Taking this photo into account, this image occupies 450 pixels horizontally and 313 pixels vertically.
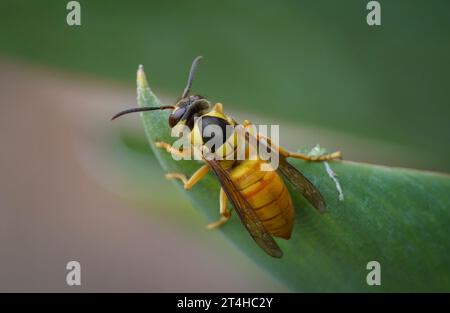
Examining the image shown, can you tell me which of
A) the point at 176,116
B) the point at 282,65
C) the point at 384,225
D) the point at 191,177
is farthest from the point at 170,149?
the point at 282,65

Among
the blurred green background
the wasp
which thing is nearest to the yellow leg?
the wasp

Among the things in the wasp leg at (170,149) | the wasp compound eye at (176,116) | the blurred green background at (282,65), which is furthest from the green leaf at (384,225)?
the blurred green background at (282,65)

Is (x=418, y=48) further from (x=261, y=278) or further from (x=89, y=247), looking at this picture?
(x=89, y=247)

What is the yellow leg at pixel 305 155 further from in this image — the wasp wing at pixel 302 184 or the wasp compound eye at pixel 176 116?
the wasp compound eye at pixel 176 116

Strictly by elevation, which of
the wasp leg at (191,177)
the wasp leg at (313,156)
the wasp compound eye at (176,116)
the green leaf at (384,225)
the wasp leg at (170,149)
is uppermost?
the wasp compound eye at (176,116)

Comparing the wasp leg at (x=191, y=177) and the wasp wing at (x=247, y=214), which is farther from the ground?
the wasp leg at (x=191, y=177)

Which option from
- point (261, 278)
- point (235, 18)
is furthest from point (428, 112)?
point (261, 278)

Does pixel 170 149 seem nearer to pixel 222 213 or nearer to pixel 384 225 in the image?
pixel 222 213
